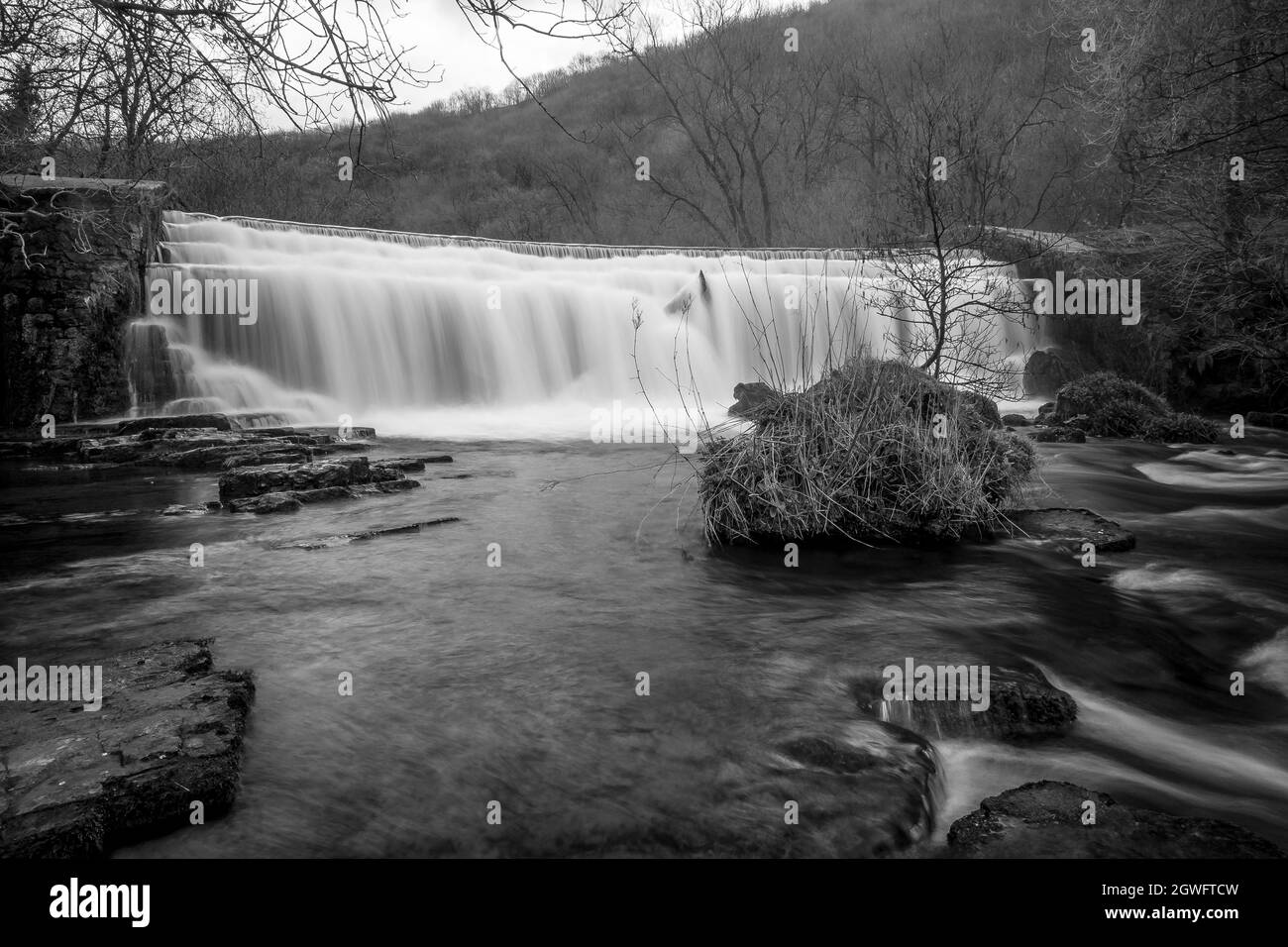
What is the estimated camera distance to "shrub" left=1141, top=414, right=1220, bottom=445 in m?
12.6

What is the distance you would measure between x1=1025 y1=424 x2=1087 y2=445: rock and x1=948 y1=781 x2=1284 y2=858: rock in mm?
10129

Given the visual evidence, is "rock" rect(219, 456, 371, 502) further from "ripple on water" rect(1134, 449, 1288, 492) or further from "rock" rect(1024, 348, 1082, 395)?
"rock" rect(1024, 348, 1082, 395)

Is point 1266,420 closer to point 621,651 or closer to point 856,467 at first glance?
point 856,467

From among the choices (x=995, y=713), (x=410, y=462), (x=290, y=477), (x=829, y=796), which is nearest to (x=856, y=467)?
(x=995, y=713)

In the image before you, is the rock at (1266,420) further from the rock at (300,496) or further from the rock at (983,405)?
the rock at (300,496)

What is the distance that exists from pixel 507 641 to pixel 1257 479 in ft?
31.9

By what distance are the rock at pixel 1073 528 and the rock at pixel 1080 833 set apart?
427 cm

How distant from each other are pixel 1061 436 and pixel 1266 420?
525 cm

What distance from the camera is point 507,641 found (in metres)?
5.00

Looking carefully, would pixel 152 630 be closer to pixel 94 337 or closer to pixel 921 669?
pixel 921 669

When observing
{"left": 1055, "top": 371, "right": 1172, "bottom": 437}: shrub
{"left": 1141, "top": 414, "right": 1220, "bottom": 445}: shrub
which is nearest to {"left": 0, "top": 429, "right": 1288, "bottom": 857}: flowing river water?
{"left": 1141, "top": 414, "right": 1220, "bottom": 445}: shrub

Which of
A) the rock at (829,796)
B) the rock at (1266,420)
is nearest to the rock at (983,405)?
the rock at (829,796)

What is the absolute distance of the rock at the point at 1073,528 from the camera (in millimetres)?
6922

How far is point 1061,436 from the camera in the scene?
40.2 feet
